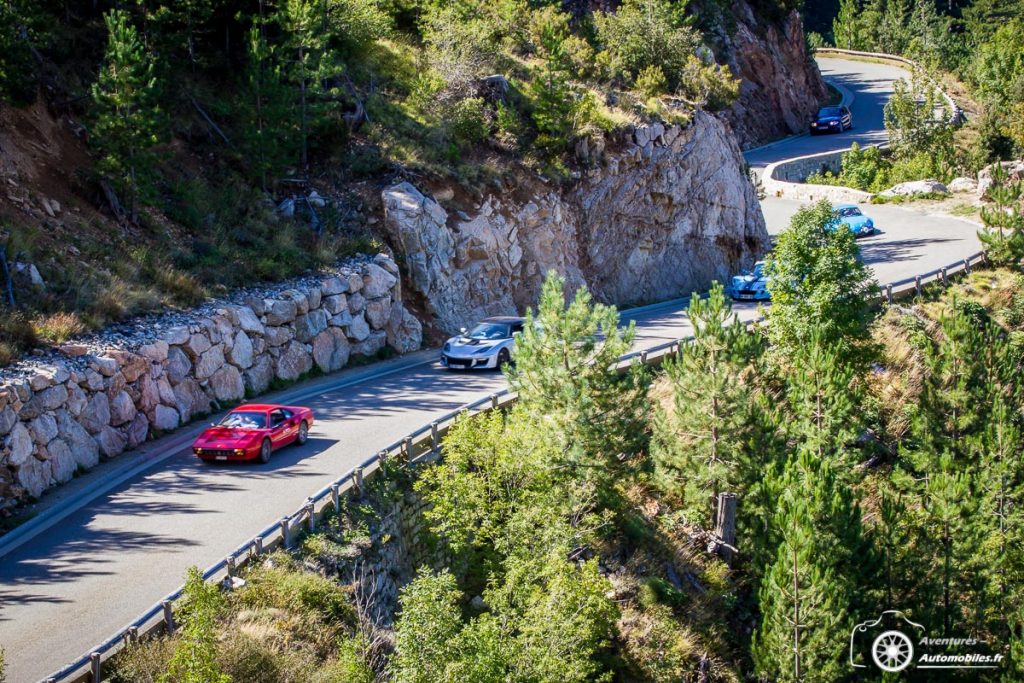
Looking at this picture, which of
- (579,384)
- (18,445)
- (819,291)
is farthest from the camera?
(819,291)

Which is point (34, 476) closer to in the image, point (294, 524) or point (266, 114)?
point (294, 524)

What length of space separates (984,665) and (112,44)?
2506cm

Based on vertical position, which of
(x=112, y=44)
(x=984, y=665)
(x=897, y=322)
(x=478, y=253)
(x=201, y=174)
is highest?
(x=112, y=44)

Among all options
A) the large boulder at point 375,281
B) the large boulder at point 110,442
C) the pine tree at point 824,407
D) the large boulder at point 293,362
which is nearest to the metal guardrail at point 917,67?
the pine tree at point 824,407

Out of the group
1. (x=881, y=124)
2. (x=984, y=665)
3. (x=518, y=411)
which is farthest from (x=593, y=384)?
(x=881, y=124)

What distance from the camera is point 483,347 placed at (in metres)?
28.3

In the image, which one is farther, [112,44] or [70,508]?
[112,44]

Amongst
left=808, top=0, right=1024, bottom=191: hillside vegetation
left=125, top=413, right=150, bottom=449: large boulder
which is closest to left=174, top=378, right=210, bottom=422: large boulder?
left=125, top=413, right=150, bottom=449: large boulder

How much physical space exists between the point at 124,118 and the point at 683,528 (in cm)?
1716

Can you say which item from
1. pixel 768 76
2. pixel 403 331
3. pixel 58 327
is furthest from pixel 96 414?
pixel 768 76

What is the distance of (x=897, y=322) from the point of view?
1340 inches

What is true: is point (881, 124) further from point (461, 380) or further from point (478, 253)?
point (461, 380)

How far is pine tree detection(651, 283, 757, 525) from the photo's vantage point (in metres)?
23.3

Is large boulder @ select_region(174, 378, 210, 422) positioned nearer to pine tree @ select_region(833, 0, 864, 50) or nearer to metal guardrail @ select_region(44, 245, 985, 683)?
metal guardrail @ select_region(44, 245, 985, 683)
